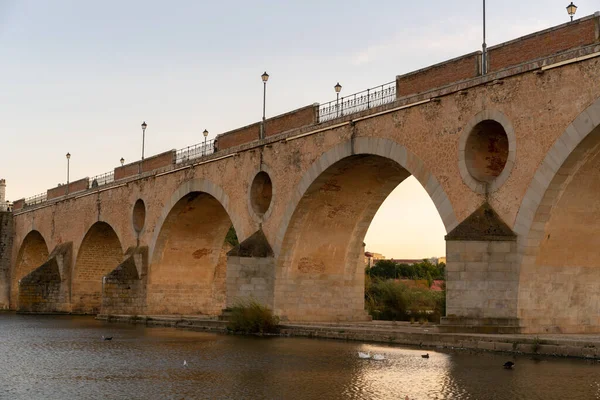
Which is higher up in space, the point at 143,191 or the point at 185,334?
the point at 143,191

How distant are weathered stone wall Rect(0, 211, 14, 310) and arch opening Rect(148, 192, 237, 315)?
709 inches

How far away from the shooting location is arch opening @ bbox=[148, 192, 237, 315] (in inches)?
1175

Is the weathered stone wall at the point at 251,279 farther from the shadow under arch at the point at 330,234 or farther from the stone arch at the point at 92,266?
the stone arch at the point at 92,266

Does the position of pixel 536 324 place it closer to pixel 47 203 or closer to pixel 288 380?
pixel 288 380

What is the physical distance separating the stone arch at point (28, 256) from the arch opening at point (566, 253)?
112ft

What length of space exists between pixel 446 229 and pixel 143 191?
671 inches

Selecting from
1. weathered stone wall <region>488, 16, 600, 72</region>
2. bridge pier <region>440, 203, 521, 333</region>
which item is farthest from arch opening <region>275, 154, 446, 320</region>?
bridge pier <region>440, 203, 521, 333</region>

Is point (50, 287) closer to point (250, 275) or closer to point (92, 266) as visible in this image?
point (92, 266)

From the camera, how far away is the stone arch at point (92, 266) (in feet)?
122

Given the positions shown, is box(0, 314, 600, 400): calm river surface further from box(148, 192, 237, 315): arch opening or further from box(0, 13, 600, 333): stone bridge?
box(148, 192, 237, 315): arch opening

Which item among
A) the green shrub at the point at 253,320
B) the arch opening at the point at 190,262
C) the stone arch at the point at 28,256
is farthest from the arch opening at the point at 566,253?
the stone arch at the point at 28,256

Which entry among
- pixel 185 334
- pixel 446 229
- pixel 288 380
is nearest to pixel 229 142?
pixel 185 334

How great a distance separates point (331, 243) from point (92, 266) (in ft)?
58.0

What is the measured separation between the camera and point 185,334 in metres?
21.1
